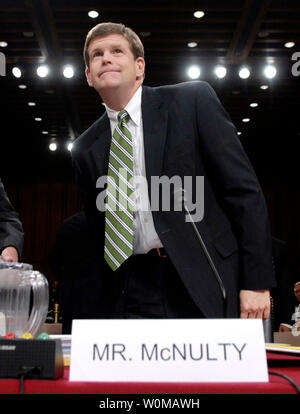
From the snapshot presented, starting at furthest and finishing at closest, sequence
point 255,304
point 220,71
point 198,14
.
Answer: point 220,71
point 198,14
point 255,304

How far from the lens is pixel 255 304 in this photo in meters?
1.38

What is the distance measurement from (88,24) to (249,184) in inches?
190

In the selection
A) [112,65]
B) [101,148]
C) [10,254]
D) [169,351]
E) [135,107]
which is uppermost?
[112,65]

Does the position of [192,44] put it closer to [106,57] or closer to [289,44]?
[289,44]

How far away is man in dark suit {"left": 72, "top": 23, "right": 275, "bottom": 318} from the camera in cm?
141

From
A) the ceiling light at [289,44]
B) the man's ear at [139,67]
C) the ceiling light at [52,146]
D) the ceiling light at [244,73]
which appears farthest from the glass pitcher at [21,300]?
the ceiling light at [52,146]

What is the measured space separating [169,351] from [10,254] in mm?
1080

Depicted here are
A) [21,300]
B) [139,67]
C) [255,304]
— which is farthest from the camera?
[139,67]

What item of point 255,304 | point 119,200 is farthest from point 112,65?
point 255,304

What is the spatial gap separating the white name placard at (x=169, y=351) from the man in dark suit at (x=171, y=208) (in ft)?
1.77

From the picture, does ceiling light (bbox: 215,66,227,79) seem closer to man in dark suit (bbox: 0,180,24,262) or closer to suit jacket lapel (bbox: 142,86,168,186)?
man in dark suit (bbox: 0,180,24,262)

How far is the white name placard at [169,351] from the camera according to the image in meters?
0.73

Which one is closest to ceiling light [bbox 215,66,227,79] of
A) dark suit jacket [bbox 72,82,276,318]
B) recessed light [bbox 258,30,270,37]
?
recessed light [bbox 258,30,270,37]
